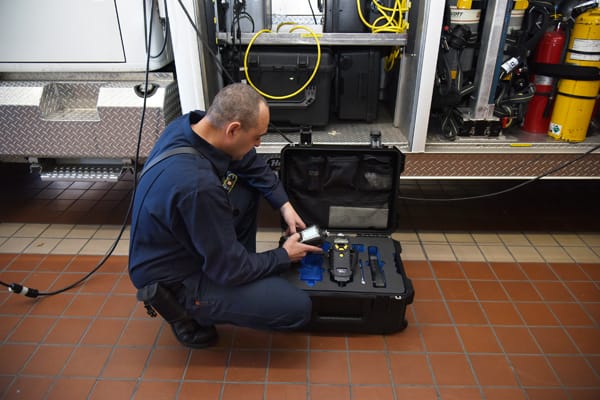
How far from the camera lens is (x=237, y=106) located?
1594 millimetres

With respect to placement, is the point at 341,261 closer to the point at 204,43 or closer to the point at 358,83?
the point at 358,83

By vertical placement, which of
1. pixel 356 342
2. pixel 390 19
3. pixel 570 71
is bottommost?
pixel 356 342

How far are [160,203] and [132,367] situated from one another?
0.87 metres

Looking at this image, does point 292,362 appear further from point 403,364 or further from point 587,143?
point 587,143

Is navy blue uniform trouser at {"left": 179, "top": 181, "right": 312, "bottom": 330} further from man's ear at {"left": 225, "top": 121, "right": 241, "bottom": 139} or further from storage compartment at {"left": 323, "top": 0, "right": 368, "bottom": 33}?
storage compartment at {"left": 323, "top": 0, "right": 368, "bottom": 33}

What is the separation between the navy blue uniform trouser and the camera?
1783 mm

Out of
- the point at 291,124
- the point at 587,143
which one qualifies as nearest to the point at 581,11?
the point at 587,143

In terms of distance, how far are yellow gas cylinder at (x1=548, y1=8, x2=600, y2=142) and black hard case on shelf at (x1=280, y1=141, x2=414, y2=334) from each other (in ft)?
3.82

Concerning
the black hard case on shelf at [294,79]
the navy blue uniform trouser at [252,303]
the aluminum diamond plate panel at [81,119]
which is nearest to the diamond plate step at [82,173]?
the aluminum diamond plate panel at [81,119]

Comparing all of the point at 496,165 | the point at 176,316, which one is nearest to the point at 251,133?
the point at 176,316

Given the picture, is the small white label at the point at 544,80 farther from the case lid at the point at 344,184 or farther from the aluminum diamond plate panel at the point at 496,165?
the case lid at the point at 344,184

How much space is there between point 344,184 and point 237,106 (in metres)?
0.99

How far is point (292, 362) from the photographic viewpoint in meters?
1.94

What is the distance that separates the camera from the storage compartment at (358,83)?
2.66m
